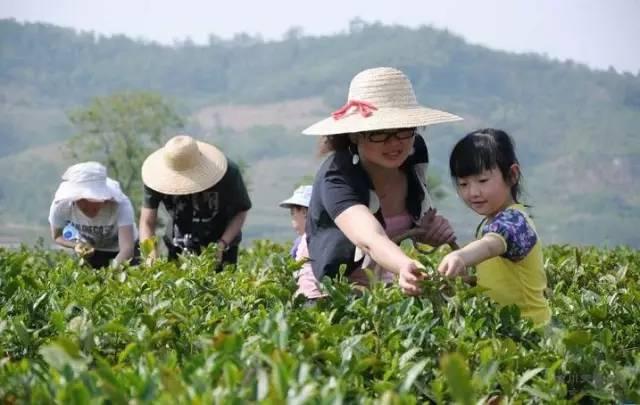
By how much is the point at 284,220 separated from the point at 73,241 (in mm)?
69752

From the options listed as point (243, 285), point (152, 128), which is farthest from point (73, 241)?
point (152, 128)

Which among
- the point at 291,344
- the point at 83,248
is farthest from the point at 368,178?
the point at 83,248

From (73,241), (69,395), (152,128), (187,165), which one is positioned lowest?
(152,128)

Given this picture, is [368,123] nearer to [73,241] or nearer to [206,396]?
[206,396]

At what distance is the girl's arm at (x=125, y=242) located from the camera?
761 centimetres

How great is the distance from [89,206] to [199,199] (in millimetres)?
862

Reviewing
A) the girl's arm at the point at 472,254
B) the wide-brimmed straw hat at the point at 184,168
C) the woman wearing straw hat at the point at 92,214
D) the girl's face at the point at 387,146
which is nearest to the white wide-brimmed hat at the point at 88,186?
the woman wearing straw hat at the point at 92,214

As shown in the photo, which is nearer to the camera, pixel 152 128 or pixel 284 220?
pixel 152 128

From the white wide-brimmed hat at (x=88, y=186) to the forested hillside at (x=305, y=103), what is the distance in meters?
51.7

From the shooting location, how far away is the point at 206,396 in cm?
241

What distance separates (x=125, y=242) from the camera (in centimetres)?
771

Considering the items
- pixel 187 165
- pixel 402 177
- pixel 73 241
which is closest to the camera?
pixel 402 177

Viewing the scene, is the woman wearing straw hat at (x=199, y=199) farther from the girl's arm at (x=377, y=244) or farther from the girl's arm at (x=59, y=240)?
the girl's arm at (x=377, y=244)

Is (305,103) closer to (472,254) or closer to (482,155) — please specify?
(482,155)
